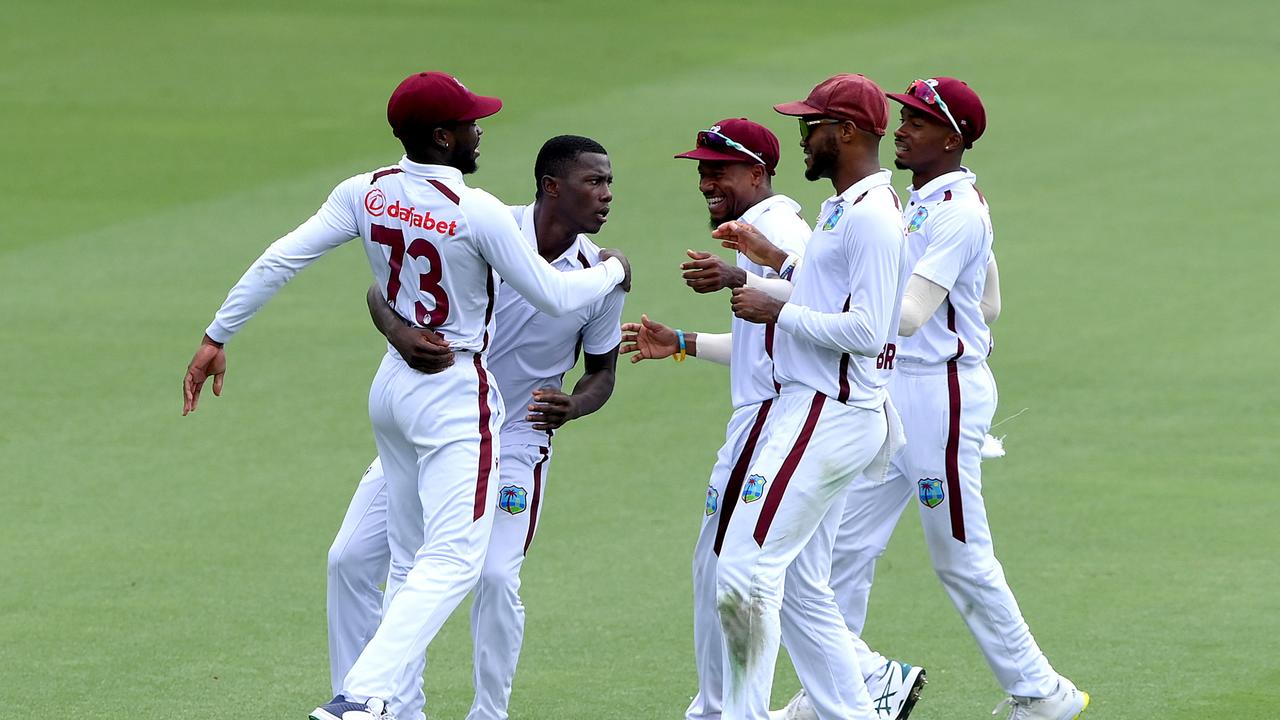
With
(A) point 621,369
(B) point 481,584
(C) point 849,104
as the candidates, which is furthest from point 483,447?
(A) point 621,369

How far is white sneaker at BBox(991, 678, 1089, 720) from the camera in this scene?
7.32 m

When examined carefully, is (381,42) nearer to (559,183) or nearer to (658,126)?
(658,126)

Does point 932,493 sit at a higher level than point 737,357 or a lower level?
lower

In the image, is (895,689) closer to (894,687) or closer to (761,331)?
(894,687)

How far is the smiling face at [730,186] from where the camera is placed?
24.6 feet

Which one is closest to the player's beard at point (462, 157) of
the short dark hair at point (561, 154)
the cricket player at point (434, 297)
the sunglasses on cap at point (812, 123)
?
the cricket player at point (434, 297)

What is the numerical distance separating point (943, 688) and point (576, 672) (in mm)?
1540

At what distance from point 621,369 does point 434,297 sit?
6.90 metres

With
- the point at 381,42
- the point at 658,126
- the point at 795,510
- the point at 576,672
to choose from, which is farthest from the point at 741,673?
the point at 381,42

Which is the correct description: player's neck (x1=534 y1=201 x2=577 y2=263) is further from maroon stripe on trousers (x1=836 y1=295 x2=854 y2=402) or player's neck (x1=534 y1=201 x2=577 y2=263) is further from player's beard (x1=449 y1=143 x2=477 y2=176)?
maroon stripe on trousers (x1=836 y1=295 x2=854 y2=402)

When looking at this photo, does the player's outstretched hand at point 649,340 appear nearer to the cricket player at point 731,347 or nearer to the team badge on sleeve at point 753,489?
the cricket player at point 731,347

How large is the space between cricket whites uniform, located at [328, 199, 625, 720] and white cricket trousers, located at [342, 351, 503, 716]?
0.86 feet

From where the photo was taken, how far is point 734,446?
7176 millimetres

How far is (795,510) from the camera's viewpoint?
6.60 m
